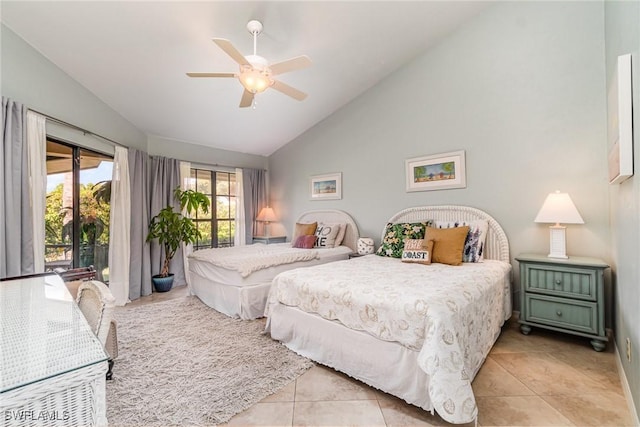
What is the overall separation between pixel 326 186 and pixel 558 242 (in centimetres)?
324

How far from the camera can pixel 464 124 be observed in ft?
11.2

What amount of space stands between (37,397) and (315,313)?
68.5 inches

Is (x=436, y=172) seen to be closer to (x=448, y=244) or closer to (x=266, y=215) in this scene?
(x=448, y=244)

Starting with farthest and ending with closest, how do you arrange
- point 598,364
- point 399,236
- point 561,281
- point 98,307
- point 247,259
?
point 399,236 < point 247,259 < point 561,281 < point 598,364 < point 98,307

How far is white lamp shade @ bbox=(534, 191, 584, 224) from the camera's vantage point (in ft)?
8.33

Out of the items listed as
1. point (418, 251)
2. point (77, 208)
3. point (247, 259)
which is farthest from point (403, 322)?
point (77, 208)

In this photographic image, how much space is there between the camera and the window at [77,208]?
9.87 feet

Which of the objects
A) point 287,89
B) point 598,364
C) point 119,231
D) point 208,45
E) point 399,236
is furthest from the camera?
point 119,231

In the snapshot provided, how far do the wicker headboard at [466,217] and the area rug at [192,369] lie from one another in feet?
7.67

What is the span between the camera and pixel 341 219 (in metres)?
4.68

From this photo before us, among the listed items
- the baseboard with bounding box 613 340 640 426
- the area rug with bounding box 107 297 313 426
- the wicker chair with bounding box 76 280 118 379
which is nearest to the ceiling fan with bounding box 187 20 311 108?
the wicker chair with bounding box 76 280 118 379

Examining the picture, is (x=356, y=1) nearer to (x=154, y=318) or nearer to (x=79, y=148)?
(x=79, y=148)

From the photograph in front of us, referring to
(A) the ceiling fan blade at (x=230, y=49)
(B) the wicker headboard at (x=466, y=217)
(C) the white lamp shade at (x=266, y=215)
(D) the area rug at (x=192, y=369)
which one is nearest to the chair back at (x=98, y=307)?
(D) the area rug at (x=192, y=369)

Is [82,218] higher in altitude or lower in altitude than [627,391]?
higher
